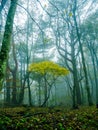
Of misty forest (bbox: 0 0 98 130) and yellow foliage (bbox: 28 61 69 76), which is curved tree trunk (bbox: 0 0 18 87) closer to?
misty forest (bbox: 0 0 98 130)

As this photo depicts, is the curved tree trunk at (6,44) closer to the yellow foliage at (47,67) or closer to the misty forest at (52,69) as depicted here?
the misty forest at (52,69)

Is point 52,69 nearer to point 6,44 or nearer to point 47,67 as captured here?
point 47,67

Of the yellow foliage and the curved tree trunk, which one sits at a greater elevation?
the yellow foliage

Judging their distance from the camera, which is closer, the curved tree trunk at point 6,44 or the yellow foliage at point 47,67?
the curved tree trunk at point 6,44

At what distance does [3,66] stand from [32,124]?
2.39m

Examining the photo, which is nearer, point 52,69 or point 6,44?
point 6,44

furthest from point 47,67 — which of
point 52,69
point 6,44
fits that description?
point 6,44

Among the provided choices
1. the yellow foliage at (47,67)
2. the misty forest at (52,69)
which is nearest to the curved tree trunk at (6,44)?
the misty forest at (52,69)

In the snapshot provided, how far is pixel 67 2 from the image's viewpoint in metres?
22.4

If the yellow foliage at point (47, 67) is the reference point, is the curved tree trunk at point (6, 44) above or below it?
below

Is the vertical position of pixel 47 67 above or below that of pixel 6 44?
Answer: above

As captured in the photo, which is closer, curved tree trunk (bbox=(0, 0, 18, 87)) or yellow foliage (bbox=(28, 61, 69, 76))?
curved tree trunk (bbox=(0, 0, 18, 87))

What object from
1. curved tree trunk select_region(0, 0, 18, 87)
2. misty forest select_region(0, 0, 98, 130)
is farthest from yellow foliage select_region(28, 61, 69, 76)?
curved tree trunk select_region(0, 0, 18, 87)

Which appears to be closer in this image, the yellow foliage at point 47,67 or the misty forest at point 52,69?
the misty forest at point 52,69
